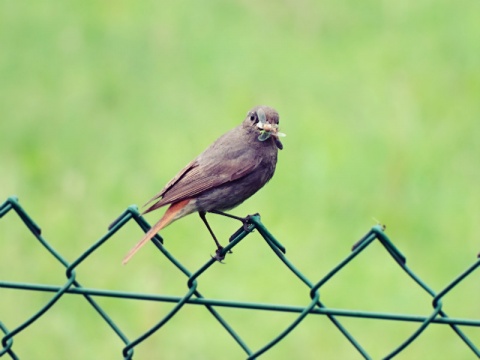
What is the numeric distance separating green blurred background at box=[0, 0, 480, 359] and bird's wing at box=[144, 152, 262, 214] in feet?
6.98

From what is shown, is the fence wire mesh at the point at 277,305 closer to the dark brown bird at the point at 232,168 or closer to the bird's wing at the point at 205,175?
the bird's wing at the point at 205,175

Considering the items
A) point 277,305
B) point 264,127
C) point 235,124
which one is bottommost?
point 277,305

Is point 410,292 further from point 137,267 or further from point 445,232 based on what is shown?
point 137,267

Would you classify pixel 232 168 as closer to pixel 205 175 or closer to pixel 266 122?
pixel 205 175

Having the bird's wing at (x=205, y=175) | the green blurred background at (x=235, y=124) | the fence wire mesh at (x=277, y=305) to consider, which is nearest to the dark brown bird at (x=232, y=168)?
the bird's wing at (x=205, y=175)

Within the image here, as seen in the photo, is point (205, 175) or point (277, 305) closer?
point (277, 305)

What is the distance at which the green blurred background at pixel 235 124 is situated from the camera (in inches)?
262

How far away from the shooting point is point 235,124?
8281 mm

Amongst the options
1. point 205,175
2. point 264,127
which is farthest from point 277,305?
point 205,175

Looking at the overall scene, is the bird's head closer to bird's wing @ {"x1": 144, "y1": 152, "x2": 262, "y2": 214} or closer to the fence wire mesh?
bird's wing @ {"x1": 144, "y1": 152, "x2": 262, "y2": 214}

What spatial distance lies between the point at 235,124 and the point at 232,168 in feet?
12.5

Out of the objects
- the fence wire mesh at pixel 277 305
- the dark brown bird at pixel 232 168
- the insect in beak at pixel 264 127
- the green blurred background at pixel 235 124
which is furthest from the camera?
the green blurred background at pixel 235 124

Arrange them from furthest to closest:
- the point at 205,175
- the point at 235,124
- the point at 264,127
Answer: the point at 235,124
the point at 205,175
the point at 264,127

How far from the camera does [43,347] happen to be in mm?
6332
